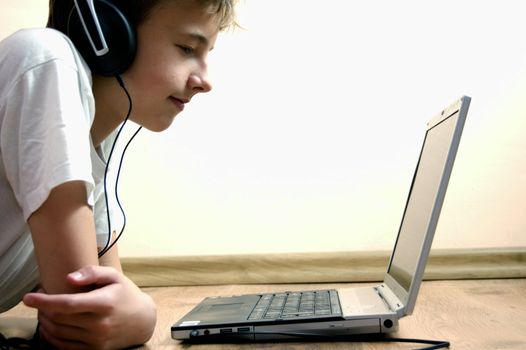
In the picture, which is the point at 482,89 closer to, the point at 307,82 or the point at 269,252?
the point at 307,82

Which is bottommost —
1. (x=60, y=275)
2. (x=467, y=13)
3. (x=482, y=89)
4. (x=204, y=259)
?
(x=204, y=259)

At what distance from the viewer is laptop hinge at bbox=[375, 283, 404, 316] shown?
0.71 m

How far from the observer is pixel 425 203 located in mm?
812

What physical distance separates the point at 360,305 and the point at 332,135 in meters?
0.71

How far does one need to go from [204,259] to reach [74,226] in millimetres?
851

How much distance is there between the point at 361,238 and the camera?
56.6 inches

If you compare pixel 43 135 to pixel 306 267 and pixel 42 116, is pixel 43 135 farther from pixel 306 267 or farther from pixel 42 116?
pixel 306 267

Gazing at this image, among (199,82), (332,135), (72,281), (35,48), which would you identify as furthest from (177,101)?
(332,135)

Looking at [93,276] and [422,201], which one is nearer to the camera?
[93,276]

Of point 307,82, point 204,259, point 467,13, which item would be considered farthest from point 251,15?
point 204,259

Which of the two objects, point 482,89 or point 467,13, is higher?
point 467,13

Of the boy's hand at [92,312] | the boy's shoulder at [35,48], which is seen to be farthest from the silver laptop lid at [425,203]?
the boy's shoulder at [35,48]

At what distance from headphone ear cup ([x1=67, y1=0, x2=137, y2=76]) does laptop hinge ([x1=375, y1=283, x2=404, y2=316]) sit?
0.49m

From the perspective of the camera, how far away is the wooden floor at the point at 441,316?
27.7 inches
